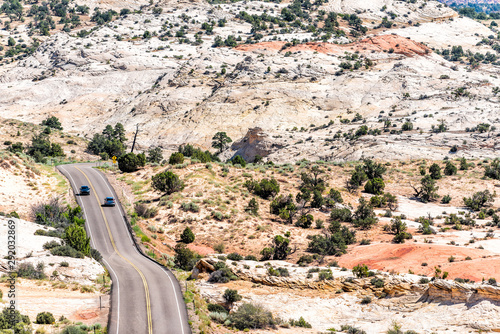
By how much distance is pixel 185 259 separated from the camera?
3956 cm

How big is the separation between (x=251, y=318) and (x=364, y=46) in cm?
11221

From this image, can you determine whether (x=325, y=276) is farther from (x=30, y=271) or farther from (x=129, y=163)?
(x=129, y=163)

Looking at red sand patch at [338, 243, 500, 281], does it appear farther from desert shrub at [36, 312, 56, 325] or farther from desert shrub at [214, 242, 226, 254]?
desert shrub at [36, 312, 56, 325]

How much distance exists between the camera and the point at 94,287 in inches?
1261

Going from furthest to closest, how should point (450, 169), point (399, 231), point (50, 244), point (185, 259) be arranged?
point (450, 169), point (399, 231), point (185, 259), point (50, 244)

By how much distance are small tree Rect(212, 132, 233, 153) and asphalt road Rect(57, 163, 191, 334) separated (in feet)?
123

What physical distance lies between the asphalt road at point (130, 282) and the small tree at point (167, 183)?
518cm

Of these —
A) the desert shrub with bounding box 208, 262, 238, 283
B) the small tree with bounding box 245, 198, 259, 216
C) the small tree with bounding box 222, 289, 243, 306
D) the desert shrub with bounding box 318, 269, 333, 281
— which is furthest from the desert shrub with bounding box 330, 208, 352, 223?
the small tree with bounding box 222, 289, 243, 306

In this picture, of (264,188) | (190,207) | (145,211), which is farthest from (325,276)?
(145,211)

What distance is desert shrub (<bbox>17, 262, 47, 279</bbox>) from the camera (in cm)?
3117

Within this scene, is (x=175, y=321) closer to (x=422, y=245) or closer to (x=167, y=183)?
(x=422, y=245)

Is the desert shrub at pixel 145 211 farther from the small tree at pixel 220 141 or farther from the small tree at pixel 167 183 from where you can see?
the small tree at pixel 220 141

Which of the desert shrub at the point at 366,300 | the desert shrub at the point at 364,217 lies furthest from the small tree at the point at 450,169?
the desert shrub at the point at 366,300

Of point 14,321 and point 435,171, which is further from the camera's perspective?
point 435,171
